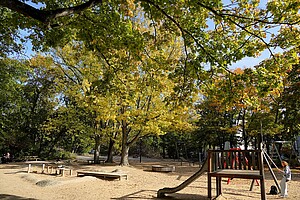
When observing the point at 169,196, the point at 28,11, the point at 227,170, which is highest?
the point at 28,11

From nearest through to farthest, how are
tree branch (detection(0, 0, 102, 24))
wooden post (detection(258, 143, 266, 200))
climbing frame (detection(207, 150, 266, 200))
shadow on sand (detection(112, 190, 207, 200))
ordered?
tree branch (detection(0, 0, 102, 24))
wooden post (detection(258, 143, 266, 200))
climbing frame (detection(207, 150, 266, 200))
shadow on sand (detection(112, 190, 207, 200))

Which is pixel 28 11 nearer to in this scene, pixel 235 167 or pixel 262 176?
pixel 262 176

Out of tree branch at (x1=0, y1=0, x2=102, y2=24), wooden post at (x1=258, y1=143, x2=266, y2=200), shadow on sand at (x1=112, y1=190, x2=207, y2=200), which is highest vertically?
tree branch at (x1=0, y1=0, x2=102, y2=24)

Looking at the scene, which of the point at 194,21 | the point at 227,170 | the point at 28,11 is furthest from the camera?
the point at 227,170

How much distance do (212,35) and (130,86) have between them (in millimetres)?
3881

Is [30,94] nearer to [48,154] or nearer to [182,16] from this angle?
[48,154]

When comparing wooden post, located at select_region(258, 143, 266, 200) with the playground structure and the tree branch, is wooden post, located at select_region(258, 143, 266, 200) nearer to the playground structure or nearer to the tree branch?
the playground structure

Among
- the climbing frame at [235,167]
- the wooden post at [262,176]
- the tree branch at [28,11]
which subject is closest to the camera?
the tree branch at [28,11]

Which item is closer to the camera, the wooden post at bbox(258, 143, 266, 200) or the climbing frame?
the wooden post at bbox(258, 143, 266, 200)

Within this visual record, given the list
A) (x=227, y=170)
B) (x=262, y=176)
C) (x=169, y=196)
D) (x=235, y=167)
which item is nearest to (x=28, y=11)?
(x=169, y=196)

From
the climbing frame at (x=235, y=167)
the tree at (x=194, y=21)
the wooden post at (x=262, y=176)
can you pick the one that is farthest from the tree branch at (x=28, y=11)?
the wooden post at (x=262, y=176)

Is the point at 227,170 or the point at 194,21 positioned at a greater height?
the point at 194,21

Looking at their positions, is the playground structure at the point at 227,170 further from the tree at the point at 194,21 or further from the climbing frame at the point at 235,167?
the tree at the point at 194,21

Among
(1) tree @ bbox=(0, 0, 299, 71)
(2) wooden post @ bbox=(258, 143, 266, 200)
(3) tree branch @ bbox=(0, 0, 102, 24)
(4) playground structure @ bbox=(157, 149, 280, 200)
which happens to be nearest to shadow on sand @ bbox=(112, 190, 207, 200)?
(4) playground structure @ bbox=(157, 149, 280, 200)
